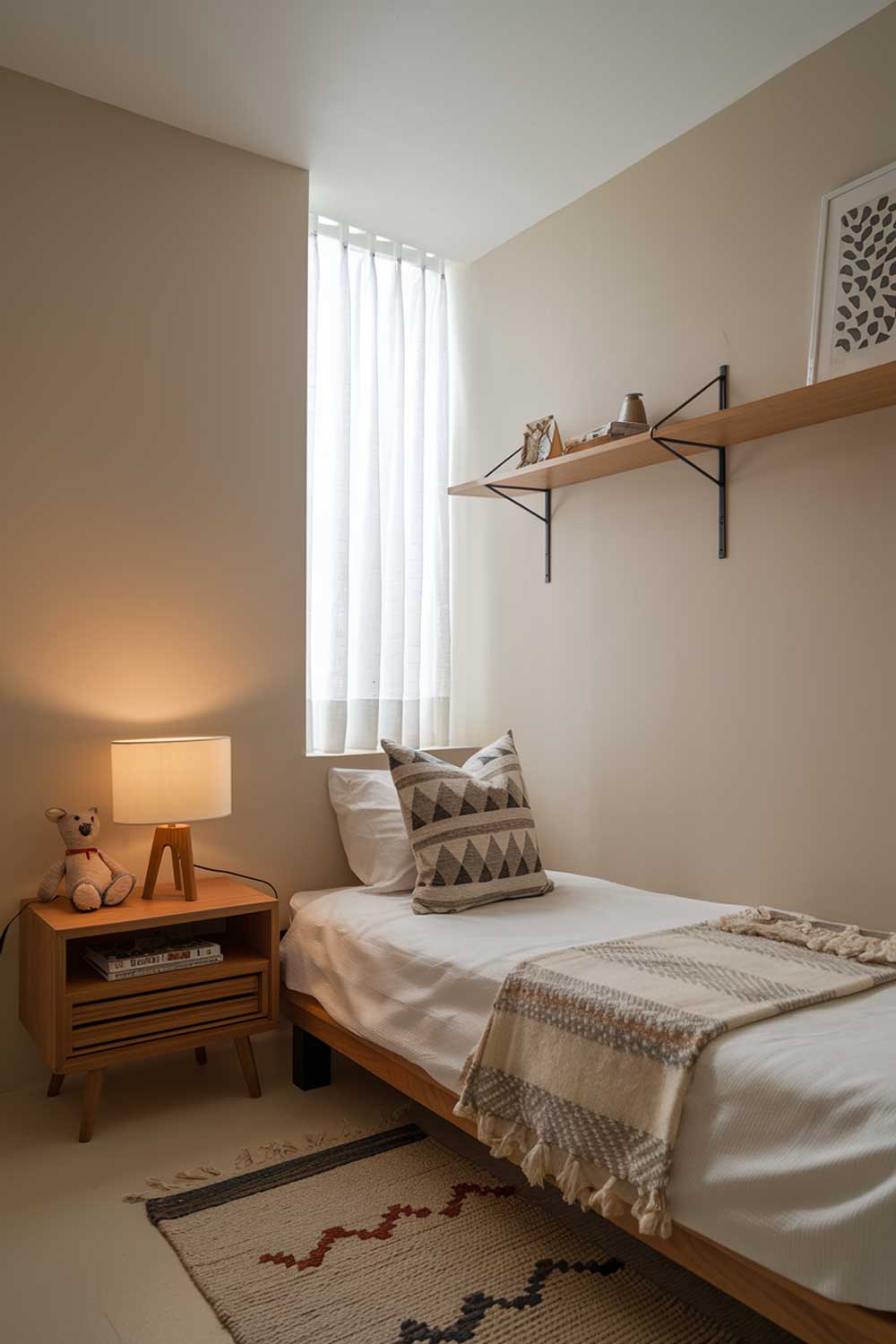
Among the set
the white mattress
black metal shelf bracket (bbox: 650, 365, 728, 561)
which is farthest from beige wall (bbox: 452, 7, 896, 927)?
the white mattress

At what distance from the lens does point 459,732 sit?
146 inches

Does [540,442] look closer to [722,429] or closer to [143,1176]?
[722,429]

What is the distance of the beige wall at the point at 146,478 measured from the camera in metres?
2.65

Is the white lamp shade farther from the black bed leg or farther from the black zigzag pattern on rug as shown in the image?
the black zigzag pattern on rug

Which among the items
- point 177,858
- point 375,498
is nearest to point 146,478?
point 375,498

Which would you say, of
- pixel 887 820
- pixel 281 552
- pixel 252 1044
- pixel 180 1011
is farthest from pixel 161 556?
pixel 887 820

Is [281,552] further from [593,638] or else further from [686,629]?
[686,629]

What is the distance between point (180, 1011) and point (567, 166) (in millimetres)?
2716

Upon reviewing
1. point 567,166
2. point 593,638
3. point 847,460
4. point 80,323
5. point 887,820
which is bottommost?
point 887,820

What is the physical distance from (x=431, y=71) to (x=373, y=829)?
2109 millimetres

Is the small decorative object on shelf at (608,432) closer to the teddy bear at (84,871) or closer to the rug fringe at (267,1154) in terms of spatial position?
the teddy bear at (84,871)

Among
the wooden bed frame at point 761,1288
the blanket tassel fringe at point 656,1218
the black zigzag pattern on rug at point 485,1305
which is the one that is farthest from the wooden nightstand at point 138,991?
the blanket tassel fringe at point 656,1218

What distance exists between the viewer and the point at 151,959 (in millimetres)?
2453

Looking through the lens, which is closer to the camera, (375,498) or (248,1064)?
(248,1064)
